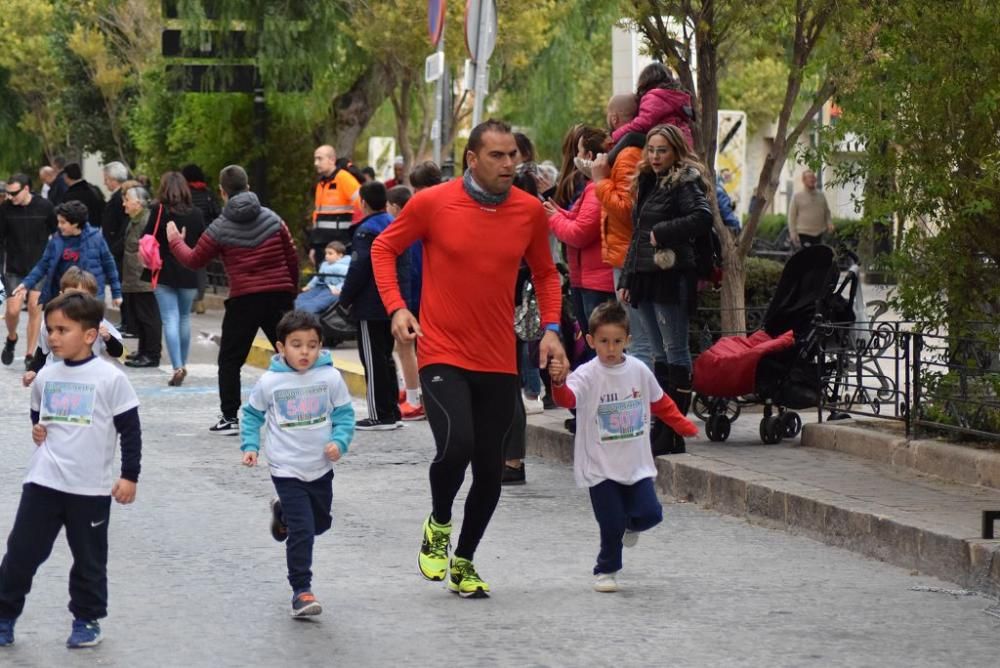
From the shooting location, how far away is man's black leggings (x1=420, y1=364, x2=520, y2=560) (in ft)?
24.6

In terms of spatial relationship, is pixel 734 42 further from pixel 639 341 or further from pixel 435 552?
pixel 435 552

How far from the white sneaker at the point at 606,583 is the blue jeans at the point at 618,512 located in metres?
0.02

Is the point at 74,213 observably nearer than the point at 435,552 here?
No

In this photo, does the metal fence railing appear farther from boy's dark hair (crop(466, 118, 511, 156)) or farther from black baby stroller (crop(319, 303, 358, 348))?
black baby stroller (crop(319, 303, 358, 348))

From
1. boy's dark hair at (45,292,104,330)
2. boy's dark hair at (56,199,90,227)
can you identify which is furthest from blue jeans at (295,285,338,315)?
boy's dark hair at (45,292,104,330)

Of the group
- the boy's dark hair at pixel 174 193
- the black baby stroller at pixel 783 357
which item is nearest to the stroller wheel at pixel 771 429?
the black baby stroller at pixel 783 357

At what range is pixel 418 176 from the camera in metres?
13.4

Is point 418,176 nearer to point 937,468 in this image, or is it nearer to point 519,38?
point 937,468

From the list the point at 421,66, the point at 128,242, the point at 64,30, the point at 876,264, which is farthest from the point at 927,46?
the point at 64,30

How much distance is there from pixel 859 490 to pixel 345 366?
25.7ft

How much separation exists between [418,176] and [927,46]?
13.8 ft

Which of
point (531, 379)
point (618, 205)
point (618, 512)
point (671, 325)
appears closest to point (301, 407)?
point (618, 512)

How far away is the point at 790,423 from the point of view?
11727 millimetres

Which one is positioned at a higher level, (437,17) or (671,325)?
(437,17)
